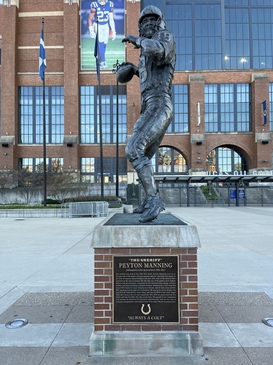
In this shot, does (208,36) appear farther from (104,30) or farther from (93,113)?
(93,113)

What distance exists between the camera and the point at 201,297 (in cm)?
446

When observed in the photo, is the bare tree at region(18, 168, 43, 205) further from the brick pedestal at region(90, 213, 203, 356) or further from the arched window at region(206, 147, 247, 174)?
the arched window at region(206, 147, 247, 174)

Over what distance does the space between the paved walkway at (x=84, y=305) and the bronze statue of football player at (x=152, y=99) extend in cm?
161

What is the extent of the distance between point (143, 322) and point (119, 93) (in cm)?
4116

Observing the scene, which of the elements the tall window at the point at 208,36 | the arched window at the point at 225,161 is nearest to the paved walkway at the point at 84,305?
the arched window at the point at 225,161

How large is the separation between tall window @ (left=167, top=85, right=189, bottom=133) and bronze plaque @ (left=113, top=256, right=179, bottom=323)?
40.6m

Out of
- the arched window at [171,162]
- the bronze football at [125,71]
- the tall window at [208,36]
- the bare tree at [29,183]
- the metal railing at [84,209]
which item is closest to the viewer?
the bronze football at [125,71]

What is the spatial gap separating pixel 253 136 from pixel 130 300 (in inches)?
1694

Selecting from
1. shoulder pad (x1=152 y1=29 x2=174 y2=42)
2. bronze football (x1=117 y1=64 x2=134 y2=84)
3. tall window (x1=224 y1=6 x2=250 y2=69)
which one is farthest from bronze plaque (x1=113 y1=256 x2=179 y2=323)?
tall window (x1=224 y1=6 x2=250 y2=69)

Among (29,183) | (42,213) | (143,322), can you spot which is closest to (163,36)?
(143,322)

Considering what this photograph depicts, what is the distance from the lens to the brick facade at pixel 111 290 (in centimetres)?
291

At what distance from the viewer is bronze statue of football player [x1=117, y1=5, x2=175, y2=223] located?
362 centimetres

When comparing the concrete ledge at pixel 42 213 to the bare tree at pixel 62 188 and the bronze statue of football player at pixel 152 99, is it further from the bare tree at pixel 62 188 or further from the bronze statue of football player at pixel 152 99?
the bronze statue of football player at pixel 152 99

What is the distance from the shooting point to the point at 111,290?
2.97 m
